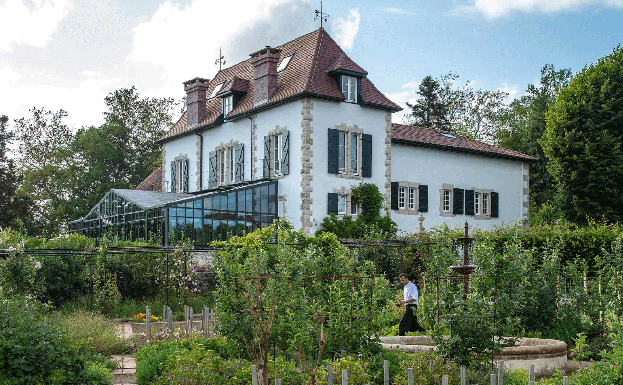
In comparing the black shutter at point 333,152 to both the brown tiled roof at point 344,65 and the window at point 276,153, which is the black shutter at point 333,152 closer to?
the window at point 276,153

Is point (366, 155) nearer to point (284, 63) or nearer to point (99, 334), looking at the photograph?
point (284, 63)

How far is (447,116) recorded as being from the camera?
52.5 m

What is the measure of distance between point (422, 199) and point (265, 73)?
8.09 meters

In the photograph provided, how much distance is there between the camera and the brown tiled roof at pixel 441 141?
3178 cm

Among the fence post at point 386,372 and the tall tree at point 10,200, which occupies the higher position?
the tall tree at point 10,200

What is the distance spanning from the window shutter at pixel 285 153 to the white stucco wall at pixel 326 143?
1.08 meters

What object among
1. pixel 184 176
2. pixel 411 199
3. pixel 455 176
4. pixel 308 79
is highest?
pixel 308 79

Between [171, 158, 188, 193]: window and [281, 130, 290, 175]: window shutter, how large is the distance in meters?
8.62

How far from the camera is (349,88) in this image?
2947 cm

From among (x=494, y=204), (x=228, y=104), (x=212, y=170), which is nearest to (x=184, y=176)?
(x=212, y=170)

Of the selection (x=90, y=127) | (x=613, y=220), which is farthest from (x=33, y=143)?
(x=613, y=220)

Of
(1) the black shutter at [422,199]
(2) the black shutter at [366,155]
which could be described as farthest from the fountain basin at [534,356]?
(1) the black shutter at [422,199]

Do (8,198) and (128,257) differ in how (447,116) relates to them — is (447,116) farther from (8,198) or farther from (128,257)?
(128,257)

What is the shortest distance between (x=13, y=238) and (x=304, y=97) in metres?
11.0
